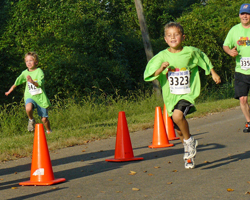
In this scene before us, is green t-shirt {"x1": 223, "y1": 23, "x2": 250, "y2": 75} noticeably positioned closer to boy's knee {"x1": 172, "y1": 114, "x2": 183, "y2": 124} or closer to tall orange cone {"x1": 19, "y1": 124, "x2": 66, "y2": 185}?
boy's knee {"x1": 172, "y1": 114, "x2": 183, "y2": 124}

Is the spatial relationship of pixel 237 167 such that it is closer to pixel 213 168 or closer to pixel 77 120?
pixel 213 168

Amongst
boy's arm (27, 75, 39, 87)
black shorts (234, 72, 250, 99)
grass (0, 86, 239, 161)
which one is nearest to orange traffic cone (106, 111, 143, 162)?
grass (0, 86, 239, 161)

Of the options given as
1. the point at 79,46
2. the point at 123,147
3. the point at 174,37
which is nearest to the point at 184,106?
the point at 174,37

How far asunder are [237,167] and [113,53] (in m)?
14.7

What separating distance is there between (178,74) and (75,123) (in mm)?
6775

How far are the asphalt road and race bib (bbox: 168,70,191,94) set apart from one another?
1018 millimetres

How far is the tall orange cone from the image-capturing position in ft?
18.2

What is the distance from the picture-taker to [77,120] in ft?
41.9

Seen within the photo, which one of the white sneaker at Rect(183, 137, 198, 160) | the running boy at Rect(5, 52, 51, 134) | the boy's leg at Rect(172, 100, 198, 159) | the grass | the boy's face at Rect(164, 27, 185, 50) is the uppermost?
the boy's face at Rect(164, 27, 185, 50)

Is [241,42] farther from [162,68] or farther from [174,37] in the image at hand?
[162,68]

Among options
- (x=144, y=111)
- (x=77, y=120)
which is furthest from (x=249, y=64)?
(x=144, y=111)

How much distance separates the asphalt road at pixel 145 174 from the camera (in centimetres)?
484

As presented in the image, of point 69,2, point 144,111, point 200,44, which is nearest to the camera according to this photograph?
point 144,111

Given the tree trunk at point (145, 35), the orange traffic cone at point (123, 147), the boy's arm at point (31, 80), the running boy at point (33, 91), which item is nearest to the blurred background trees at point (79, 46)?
the tree trunk at point (145, 35)
